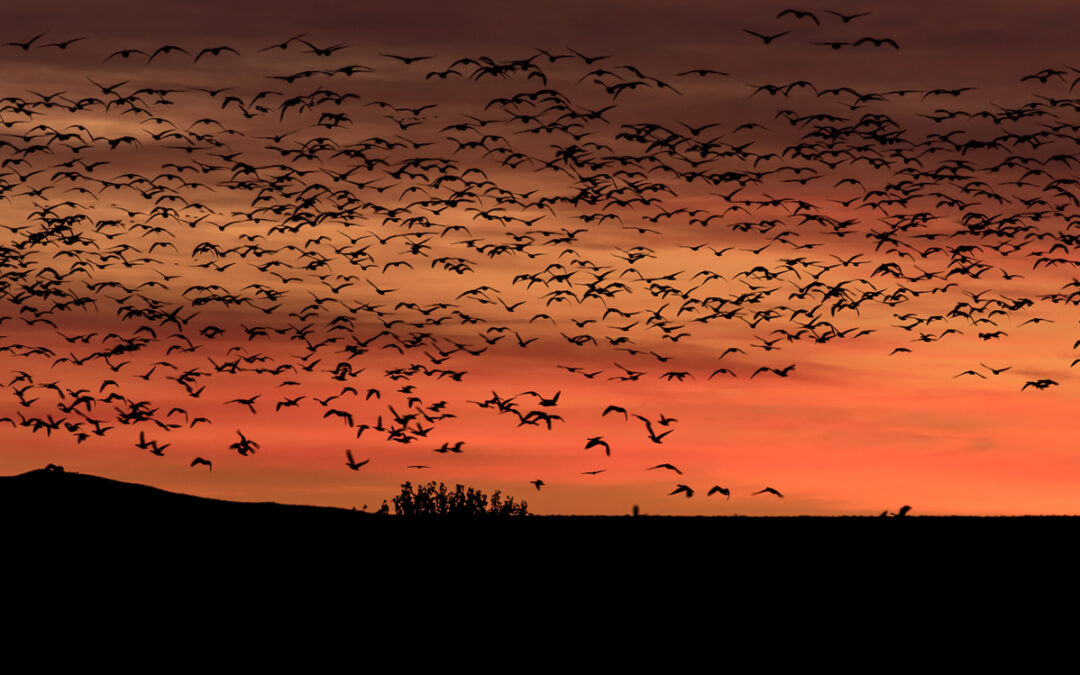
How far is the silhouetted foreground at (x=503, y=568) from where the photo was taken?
28.6 metres

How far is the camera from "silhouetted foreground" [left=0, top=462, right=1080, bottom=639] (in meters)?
28.6

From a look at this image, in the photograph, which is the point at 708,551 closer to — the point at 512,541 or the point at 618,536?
the point at 618,536

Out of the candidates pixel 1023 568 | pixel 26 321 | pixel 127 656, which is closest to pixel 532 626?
pixel 127 656

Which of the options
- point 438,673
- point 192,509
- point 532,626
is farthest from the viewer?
point 192,509

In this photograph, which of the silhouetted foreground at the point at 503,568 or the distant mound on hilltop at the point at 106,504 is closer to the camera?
the silhouetted foreground at the point at 503,568

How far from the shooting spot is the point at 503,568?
31688 mm

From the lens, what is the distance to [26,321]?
125 ft

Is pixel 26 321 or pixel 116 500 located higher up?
pixel 26 321

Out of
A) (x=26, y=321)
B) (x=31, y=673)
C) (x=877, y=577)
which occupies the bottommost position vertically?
(x=31, y=673)

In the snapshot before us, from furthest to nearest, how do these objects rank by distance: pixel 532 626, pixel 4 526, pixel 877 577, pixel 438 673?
pixel 4 526, pixel 877 577, pixel 532 626, pixel 438 673

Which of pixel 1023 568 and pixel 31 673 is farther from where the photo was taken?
pixel 1023 568

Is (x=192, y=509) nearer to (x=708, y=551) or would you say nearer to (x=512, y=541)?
(x=512, y=541)

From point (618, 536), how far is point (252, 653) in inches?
424

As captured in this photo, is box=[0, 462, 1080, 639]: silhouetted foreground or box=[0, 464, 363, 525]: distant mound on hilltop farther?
box=[0, 464, 363, 525]: distant mound on hilltop
